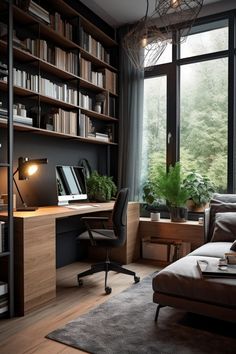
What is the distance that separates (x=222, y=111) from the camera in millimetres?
3779

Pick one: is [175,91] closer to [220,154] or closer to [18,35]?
[220,154]

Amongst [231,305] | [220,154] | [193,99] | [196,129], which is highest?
[193,99]

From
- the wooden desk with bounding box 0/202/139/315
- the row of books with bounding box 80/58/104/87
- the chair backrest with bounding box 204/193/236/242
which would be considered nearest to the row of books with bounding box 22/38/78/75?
the row of books with bounding box 80/58/104/87

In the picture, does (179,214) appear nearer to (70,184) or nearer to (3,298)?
(70,184)

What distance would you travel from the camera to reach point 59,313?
2.32 m

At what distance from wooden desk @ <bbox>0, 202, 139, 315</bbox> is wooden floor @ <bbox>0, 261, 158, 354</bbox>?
0.10m

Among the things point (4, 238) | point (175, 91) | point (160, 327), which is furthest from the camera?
point (175, 91)

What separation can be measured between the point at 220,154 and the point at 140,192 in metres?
1.15

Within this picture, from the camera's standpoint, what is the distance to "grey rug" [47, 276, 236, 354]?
5.96ft

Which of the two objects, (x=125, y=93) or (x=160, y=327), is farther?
(x=125, y=93)

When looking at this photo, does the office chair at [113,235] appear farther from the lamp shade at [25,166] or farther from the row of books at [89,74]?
the row of books at [89,74]

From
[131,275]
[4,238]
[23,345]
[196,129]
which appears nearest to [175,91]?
A: [196,129]

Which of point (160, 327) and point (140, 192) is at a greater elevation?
point (140, 192)

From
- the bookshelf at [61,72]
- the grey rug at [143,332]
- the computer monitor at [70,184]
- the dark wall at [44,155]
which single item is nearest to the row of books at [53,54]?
the bookshelf at [61,72]
